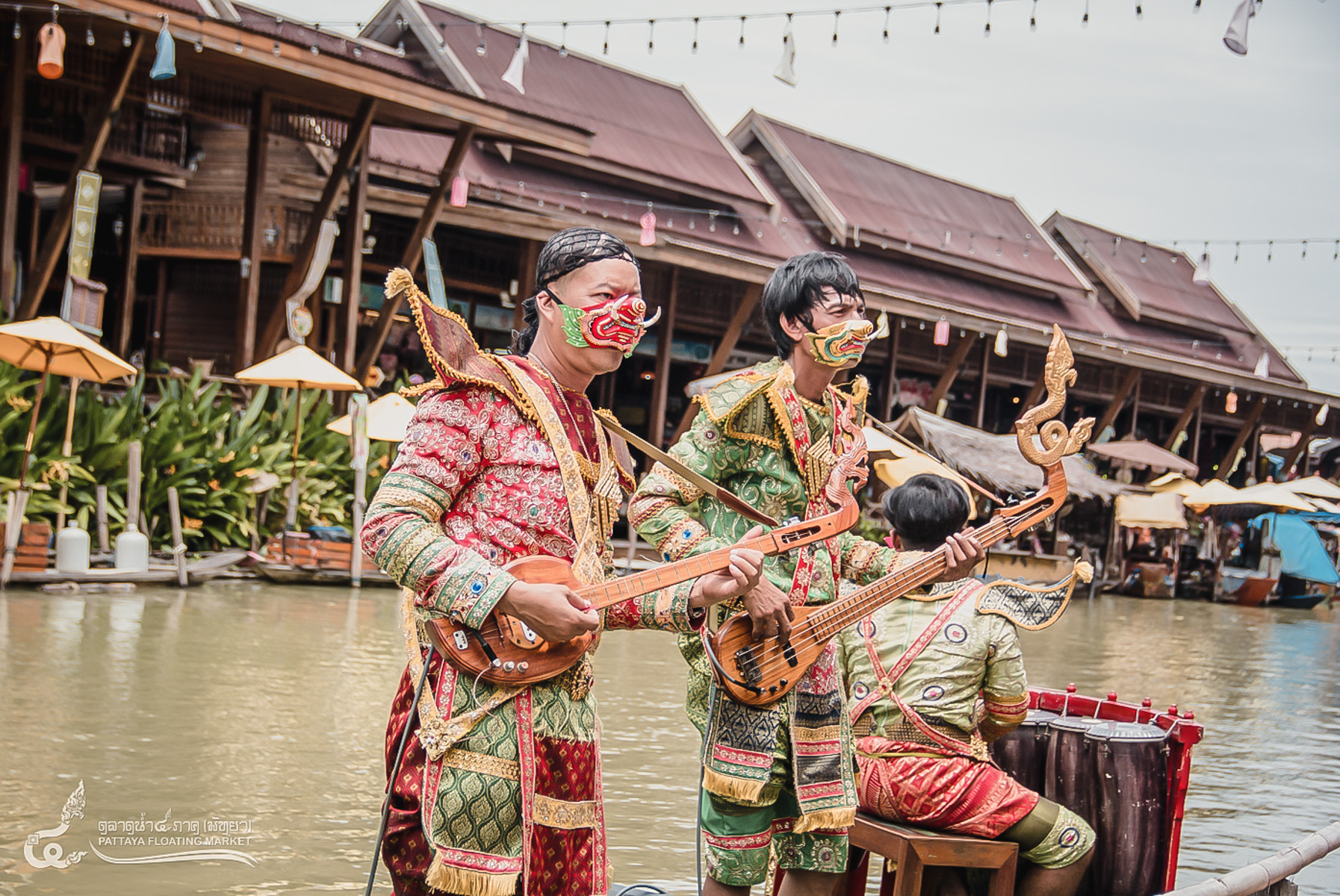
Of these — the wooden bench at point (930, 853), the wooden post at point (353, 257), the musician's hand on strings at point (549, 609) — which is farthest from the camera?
the wooden post at point (353, 257)

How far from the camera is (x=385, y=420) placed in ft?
42.8

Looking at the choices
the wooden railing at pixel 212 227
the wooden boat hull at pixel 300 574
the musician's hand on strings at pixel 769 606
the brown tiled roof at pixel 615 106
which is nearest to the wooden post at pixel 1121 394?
the brown tiled roof at pixel 615 106

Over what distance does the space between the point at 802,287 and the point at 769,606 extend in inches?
34.9

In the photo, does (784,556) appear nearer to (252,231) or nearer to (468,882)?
(468,882)

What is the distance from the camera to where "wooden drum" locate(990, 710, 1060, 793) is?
11.9 feet

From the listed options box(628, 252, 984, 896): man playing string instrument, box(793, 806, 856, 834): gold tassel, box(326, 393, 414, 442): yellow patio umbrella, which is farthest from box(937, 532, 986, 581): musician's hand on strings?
box(326, 393, 414, 442): yellow patio umbrella

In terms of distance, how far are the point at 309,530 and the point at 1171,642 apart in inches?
350

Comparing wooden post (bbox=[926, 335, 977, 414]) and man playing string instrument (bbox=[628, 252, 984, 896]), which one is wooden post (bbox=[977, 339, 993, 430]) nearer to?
wooden post (bbox=[926, 335, 977, 414])

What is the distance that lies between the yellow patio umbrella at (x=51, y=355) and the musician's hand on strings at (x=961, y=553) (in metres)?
8.40

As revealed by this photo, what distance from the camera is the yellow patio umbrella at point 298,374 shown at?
1207cm

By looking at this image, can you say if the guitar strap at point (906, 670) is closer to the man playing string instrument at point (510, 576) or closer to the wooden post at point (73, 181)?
the man playing string instrument at point (510, 576)

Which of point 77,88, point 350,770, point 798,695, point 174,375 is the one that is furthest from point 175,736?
point 77,88

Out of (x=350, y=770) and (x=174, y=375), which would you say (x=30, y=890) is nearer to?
(x=350, y=770)

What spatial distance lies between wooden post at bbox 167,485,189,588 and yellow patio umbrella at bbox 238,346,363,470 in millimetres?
1353
